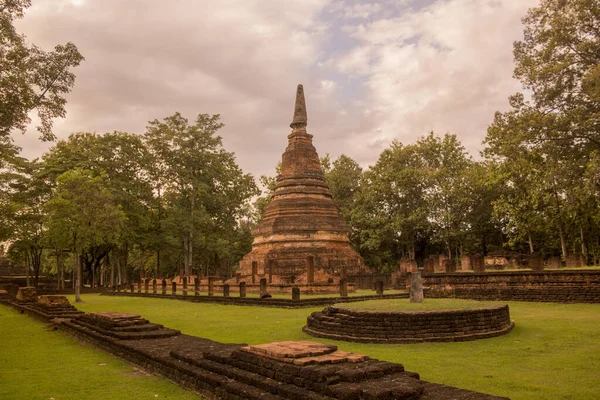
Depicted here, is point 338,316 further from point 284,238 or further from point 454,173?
point 454,173

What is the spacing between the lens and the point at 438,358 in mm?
7746

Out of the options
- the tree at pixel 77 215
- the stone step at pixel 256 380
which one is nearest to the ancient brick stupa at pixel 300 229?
the tree at pixel 77 215

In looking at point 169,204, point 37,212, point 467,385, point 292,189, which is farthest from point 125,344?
point 169,204

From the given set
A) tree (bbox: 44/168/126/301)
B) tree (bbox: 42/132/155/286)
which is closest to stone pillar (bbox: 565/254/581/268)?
tree (bbox: 44/168/126/301)

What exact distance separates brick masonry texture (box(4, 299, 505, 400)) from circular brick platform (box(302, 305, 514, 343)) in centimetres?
347

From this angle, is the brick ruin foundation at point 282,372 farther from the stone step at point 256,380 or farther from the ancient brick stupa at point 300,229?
the ancient brick stupa at point 300,229

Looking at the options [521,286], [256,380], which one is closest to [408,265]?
[521,286]

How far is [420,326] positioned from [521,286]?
10.2 metres

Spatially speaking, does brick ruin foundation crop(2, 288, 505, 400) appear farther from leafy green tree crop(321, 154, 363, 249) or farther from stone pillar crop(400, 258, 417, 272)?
leafy green tree crop(321, 154, 363, 249)

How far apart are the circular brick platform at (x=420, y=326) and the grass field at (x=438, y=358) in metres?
0.26

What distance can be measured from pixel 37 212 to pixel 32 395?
29.3 meters

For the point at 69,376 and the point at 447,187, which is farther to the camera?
the point at 447,187

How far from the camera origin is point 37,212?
31.5 metres

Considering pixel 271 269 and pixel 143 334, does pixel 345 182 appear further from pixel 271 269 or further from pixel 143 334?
pixel 143 334
